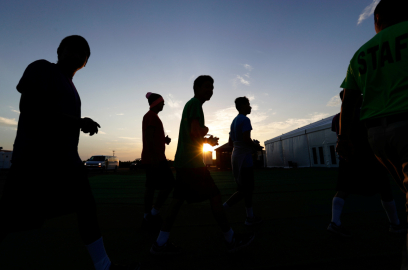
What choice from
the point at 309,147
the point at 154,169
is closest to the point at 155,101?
the point at 154,169

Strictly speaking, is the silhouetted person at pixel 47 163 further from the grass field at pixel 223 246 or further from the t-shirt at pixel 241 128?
the t-shirt at pixel 241 128

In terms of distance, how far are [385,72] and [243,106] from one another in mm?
1912

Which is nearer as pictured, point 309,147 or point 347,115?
point 347,115

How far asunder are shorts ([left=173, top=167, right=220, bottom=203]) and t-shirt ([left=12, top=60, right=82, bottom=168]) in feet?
2.98

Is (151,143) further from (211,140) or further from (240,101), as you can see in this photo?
(240,101)

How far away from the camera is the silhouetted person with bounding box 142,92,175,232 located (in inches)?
103

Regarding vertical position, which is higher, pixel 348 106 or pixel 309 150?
pixel 309 150

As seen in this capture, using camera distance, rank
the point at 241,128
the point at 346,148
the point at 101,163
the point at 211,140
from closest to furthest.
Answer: the point at 346,148, the point at 211,140, the point at 241,128, the point at 101,163

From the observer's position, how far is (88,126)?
136 cm

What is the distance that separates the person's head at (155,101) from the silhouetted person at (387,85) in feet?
7.46

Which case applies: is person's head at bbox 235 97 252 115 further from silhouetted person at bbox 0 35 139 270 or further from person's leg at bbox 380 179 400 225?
silhouetted person at bbox 0 35 139 270

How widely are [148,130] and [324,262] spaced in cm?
218

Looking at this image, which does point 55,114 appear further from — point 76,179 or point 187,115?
point 187,115

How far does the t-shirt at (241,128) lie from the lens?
2806 mm
